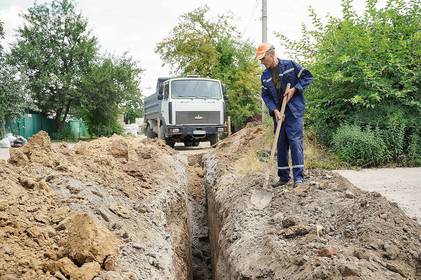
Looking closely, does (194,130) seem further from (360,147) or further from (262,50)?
(262,50)

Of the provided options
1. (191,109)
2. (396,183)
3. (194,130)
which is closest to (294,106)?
(396,183)

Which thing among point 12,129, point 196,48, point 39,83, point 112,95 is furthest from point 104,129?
point 196,48

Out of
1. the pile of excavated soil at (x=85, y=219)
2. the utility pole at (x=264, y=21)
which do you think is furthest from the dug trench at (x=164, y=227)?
the utility pole at (x=264, y=21)

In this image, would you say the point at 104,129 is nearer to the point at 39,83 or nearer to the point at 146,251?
the point at 39,83

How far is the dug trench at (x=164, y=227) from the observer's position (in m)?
2.95

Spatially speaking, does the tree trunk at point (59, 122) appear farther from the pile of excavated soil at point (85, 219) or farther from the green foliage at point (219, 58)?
the pile of excavated soil at point (85, 219)

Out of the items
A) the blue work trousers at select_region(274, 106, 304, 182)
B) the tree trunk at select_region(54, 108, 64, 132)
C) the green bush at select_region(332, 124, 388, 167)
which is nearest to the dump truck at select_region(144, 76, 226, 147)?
the green bush at select_region(332, 124, 388, 167)

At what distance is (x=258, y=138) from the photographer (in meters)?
10.3

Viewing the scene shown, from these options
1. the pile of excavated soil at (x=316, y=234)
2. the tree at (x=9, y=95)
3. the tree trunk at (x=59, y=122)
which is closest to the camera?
the pile of excavated soil at (x=316, y=234)

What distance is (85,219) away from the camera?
3225mm

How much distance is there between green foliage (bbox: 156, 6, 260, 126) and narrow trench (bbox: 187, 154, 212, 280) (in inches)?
604

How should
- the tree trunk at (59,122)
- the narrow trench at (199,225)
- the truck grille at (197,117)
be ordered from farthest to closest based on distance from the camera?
1. the tree trunk at (59,122)
2. the truck grille at (197,117)
3. the narrow trench at (199,225)

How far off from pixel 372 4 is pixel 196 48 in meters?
19.5

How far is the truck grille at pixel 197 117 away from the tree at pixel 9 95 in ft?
43.3
